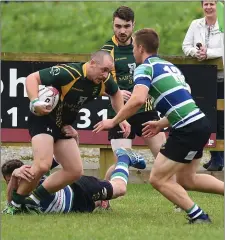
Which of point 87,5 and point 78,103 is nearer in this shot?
point 78,103

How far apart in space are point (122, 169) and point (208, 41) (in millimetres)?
3449

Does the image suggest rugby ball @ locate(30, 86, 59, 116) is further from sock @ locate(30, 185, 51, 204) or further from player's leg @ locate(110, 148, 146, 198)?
player's leg @ locate(110, 148, 146, 198)

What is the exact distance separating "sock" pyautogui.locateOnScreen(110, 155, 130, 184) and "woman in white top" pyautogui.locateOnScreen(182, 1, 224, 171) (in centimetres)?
306

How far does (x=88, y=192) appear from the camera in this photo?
10.6m

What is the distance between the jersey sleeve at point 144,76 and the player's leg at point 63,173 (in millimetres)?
1224

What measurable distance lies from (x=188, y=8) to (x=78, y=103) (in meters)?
15.1

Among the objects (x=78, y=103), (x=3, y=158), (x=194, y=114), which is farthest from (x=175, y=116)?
(x=3, y=158)

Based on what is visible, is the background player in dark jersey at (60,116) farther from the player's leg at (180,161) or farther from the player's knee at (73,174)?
the player's leg at (180,161)

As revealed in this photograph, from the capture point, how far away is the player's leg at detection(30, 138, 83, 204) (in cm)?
1048

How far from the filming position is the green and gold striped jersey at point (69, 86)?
1030cm

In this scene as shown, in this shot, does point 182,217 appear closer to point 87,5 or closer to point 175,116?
point 175,116

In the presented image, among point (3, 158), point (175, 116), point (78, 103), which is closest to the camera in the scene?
point (175, 116)

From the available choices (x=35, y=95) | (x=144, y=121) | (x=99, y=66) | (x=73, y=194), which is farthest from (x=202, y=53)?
(x=35, y=95)

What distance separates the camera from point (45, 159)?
33.7 feet
